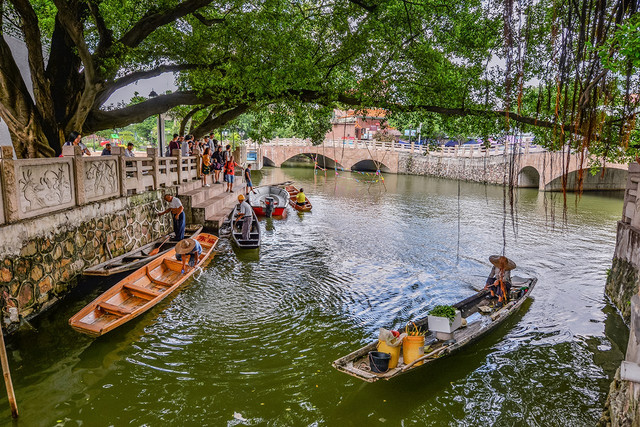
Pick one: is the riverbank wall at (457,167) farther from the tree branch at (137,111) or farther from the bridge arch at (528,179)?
the tree branch at (137,111)

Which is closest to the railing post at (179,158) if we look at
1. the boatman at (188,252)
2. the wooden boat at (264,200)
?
the wooden boat at (264,200)

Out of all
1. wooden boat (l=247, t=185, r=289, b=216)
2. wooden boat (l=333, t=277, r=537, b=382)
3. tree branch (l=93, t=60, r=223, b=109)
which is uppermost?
tree branch (l=93, t=60, r=223, b=109)

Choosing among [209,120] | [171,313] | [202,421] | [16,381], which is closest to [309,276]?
[171,313]

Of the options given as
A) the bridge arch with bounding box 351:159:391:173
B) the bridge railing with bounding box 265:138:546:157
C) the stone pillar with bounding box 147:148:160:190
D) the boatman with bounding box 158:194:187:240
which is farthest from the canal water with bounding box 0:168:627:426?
the bridge arch with bounding box 351:159:391:173

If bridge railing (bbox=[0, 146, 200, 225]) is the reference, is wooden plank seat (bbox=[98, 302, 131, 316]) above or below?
below

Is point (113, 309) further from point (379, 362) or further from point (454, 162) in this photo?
point (454, 162)

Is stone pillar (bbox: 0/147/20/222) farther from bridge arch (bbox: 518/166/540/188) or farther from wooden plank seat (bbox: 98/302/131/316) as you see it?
bridge arch (bbox: 518/166/540/188)

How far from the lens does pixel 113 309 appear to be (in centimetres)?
827

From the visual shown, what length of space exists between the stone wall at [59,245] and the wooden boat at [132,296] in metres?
1.45

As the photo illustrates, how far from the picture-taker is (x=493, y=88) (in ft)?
41.7

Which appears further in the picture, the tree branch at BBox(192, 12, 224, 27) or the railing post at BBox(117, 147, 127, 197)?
the tree branch at BBox(192, 12, 224, 27)

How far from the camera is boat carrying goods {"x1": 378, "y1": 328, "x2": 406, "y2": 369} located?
22.0ft

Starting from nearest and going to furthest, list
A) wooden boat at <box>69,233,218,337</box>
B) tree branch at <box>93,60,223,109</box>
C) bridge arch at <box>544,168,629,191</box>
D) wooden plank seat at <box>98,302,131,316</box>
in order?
wooden boat at <box>69,233,218,337</box> < wooden plank seat at <box>98,302,131,316</box> < tree branch at <box>93,60,223,109</box> < bridge arch at <box>544,168,629,191</box>

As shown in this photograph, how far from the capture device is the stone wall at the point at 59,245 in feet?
26.5
